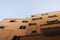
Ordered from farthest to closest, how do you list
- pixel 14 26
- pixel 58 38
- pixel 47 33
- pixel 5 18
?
pixel 5 18, pixel 14 26, pixel 47 33, pixel 58 38

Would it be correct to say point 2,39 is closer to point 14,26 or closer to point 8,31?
point 8,31

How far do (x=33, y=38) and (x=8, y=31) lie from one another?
323cm

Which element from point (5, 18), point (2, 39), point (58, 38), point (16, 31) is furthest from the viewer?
point (5, 18)

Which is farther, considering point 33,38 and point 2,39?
point 2,39

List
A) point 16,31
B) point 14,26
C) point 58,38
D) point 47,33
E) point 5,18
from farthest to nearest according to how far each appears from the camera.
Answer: point 5,18, point 14,26, point 16,31, point 47,33, point 58,38

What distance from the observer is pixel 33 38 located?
8.90m

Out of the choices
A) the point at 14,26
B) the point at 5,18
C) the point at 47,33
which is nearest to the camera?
the point at 47,33

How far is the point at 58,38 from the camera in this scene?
8.11m

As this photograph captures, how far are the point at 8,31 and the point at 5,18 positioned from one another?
4.75 metres

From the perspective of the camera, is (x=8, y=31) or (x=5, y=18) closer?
(x=8, y=31)

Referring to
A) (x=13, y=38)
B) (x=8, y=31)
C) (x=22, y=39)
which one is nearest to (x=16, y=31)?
(x=8, y=31)

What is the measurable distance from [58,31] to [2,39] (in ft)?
11.3

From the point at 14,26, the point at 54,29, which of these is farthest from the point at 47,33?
the point at 14,26

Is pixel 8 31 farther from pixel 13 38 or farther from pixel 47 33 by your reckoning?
pixel 47 33
